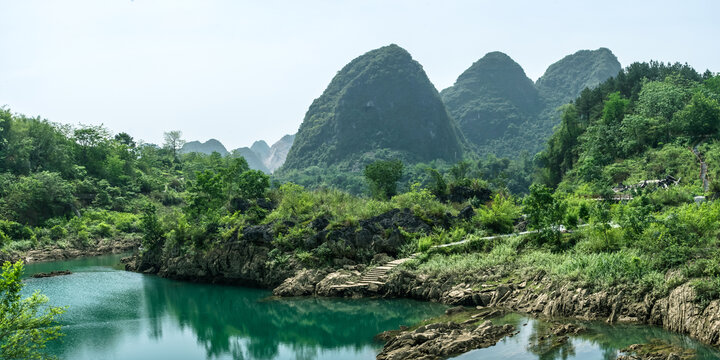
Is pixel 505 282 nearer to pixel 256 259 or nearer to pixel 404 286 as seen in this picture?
pixel 404 286

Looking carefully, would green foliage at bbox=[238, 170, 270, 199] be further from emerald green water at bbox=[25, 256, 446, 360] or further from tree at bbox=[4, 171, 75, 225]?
tree at bbox=[4, 171, 75, 225]

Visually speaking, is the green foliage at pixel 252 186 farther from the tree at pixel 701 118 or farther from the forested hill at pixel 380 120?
the forested hill at pixel 380 120

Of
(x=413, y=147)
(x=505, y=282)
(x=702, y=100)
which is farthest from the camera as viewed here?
(x=413, y=147)

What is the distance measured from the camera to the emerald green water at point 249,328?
1394 centimetres

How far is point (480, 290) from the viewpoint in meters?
18.8

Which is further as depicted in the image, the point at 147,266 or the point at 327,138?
the point at 327,138

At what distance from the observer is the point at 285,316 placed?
67.3ft

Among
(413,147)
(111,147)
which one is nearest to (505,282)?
(111,147)

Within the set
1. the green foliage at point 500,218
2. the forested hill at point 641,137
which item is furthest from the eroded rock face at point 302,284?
the forested hill at point 641,137

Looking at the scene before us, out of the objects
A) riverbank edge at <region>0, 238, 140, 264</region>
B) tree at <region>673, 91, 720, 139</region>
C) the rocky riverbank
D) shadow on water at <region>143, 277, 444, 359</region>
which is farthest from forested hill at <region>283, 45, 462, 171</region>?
shadow on water at <region>143, 277, 444, 359</region>

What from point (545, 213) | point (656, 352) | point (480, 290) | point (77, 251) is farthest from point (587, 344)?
point (77, 251)

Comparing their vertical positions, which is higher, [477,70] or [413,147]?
[477,70]

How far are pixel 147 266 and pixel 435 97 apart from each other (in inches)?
4694

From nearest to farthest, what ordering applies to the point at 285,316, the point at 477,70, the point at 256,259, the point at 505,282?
the point at 505,282 < the point at 285,316 < the point at 256,259 < the point at 477,70
